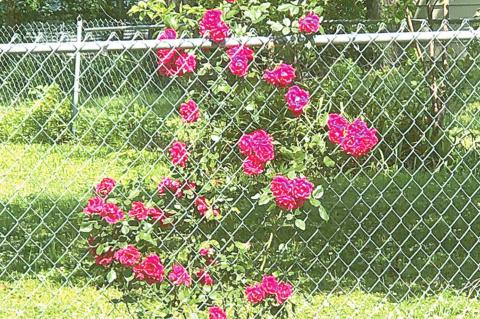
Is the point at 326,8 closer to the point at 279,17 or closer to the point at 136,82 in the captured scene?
the point at 279,17

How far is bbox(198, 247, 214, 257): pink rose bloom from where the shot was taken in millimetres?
3242

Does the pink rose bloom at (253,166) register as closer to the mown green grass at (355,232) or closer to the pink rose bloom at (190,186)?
the pink rose bloom at (190,186)

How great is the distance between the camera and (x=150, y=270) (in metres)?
3.06

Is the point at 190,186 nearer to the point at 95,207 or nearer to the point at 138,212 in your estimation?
the point at 138,212

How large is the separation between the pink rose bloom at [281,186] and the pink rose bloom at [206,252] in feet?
1.23

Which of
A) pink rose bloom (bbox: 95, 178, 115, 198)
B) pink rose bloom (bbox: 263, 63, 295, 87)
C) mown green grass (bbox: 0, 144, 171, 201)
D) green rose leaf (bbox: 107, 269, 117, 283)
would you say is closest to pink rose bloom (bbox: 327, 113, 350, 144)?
pink rose bloom (bbox: 263, 63, 295, 87)

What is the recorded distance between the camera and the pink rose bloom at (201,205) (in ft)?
10.7

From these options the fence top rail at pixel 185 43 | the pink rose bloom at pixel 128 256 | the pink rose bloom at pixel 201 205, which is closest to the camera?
the fence top rail at pixel 185 43

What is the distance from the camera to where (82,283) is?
14.9 feet

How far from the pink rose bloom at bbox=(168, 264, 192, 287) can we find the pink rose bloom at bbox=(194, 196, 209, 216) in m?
0.25

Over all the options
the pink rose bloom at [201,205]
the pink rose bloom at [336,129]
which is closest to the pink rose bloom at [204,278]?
the pink rose bloom at [201,205]

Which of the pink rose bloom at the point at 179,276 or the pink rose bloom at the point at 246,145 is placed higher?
the pink rose bloom at the point at 246,145

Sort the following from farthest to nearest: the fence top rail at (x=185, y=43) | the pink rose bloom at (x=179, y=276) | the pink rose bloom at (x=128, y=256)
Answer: the pink rose bloom at (x=179, y=276) → the pink rose bloom at (x=128, y=256) → the fence top rail at (x=185, y=43)

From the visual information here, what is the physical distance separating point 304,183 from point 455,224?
2568 millimetres
